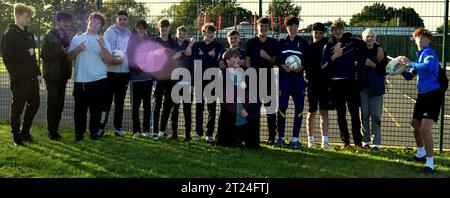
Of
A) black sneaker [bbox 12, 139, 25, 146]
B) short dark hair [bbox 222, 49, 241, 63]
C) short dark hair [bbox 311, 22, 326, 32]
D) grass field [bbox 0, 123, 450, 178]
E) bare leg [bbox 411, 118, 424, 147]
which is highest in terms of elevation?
short dark hair [bbox 311, 22, 326, 32]

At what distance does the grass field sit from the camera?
606 centimetres

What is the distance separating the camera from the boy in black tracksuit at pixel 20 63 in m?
7.33

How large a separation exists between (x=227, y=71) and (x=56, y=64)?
2844 millimetres

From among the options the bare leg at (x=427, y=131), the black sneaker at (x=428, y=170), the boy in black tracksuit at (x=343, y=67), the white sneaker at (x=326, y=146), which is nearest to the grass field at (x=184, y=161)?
the black sneaker at (x=428, y=170)

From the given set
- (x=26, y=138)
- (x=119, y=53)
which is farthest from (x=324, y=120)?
(x=26, y=138)

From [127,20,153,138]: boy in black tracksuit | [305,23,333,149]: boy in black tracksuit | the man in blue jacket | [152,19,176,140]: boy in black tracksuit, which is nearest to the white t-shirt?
[127,20,153,138]: boy in black tracksuit

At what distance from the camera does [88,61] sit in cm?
767

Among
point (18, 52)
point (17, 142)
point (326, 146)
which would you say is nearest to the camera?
point (18, 52)

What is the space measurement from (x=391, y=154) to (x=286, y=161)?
6.58 feet

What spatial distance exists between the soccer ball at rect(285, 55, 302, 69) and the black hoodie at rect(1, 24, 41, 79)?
13.5ft

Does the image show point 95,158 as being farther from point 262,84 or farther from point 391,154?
point 391,154

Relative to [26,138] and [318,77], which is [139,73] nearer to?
[26,138]

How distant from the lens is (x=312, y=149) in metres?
7.77

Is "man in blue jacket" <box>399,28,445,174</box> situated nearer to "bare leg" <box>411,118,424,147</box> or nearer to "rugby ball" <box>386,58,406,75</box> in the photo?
"bare leg" <box>411,118,424,147</box>
